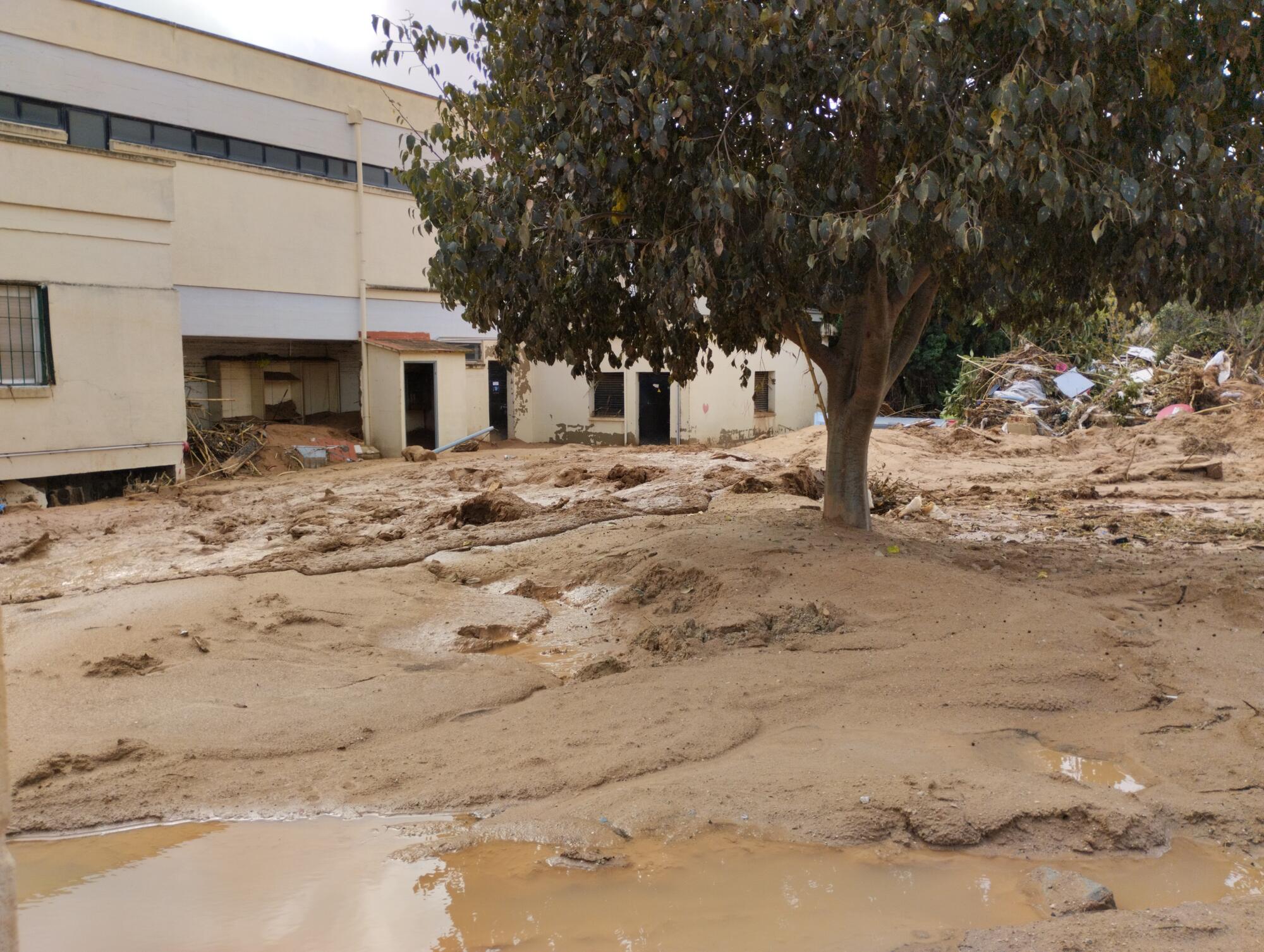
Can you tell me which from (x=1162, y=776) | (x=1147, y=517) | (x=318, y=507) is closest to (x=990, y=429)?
(x=1147, y=517)

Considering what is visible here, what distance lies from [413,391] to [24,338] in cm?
889

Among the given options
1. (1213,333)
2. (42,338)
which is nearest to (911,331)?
(42,338)

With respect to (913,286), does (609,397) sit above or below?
below

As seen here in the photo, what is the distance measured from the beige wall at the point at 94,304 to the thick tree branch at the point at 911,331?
11490mm

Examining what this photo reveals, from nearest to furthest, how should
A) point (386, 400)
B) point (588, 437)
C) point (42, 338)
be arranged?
point (42, 338)
point (386, 400)
point (588, 437)

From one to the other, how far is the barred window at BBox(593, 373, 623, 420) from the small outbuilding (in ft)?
11.6

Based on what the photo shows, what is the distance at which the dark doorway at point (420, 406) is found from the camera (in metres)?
21.6

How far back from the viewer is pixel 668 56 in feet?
21.6

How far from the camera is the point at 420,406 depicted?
22219 mm

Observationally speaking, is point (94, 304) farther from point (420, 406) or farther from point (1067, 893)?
point (1067, 893)

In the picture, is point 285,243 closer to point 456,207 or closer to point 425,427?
point 425,427

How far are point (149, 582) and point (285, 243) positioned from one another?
12443mm

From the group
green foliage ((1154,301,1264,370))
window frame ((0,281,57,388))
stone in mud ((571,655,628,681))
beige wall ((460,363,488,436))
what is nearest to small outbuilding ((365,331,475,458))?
beige wall ((460,363,488,436))

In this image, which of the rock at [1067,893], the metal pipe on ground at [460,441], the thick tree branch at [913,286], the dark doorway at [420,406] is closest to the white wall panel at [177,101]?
the dark doorway at [420,406]
